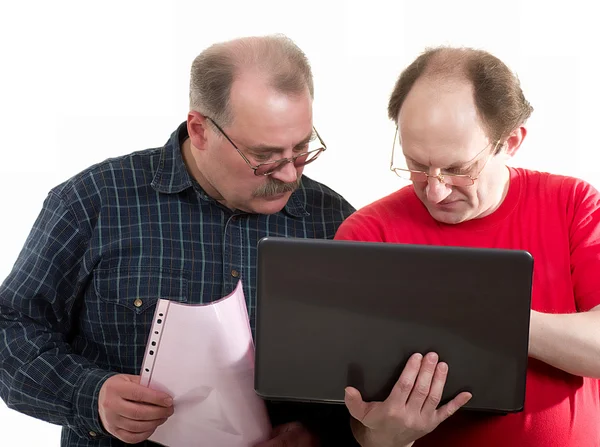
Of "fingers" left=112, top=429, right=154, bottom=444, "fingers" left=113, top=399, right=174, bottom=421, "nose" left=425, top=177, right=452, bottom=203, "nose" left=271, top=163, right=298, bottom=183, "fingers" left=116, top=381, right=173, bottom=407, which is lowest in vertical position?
"fingers" left=112, top=429, right=154, bottom=444

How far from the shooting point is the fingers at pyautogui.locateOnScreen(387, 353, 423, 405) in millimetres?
1415

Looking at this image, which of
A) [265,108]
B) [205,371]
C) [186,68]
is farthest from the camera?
[186,68]

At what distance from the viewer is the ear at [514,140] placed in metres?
1.75

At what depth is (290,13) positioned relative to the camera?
3061 mm

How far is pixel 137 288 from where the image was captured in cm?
195

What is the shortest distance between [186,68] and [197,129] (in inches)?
43.1

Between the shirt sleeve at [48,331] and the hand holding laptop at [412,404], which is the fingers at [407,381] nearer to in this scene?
the hand holding laptop at [412,404]

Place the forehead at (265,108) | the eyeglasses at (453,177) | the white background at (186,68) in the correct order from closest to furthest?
1. the eyeglasses at (453,177)
2. the forehead at (265,108)
3. the white background at (186,68)

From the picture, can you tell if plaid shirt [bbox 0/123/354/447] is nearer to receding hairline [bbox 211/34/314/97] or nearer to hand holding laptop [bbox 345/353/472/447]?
receding hairline [bbox 211/34/314/97]

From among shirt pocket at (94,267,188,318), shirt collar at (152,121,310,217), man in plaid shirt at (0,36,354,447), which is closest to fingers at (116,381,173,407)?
man in plaid shirt at (0,36,354,447)

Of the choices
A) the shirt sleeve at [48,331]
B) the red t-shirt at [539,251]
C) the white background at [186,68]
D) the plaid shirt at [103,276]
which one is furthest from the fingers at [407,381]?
the white background at [186,68]

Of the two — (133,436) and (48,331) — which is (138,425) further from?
(48,331)

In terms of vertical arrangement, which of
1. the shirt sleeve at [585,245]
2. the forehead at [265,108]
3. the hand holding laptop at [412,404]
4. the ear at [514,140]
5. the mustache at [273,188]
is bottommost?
the hand holding laptop at [412,404]

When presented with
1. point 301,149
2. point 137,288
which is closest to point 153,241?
point 137,288
